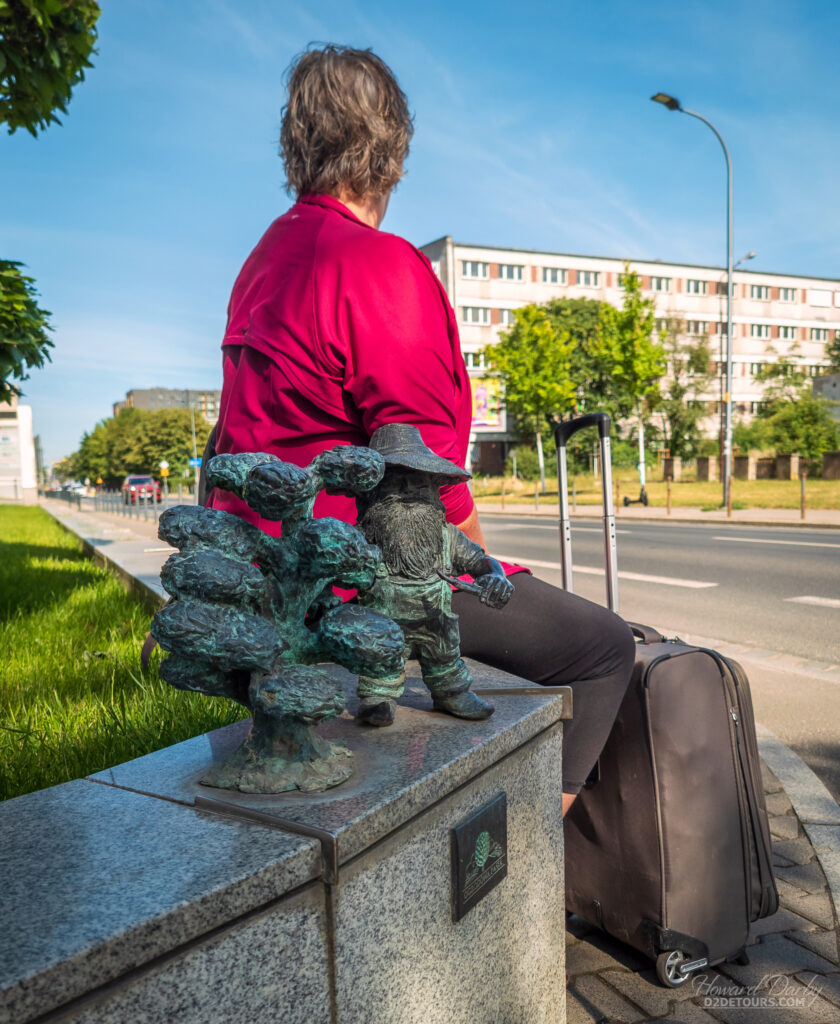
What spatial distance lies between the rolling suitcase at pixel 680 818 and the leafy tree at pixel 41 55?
15.2ft

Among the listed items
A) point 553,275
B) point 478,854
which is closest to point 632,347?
point 478,854

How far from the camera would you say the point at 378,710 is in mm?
1592

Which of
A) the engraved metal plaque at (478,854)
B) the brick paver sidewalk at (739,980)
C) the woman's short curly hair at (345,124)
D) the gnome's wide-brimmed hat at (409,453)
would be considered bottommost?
the brick paver sidewalk at (739,980)

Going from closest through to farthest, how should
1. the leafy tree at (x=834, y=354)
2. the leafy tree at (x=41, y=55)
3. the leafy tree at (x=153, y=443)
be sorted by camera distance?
the leafy tree at (x=41, y=55) < the leafy tree at (x=834, y=354) < the leafy tree at (x=153, y=443)

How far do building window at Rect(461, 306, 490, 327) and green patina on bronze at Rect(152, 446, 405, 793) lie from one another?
5398 cm

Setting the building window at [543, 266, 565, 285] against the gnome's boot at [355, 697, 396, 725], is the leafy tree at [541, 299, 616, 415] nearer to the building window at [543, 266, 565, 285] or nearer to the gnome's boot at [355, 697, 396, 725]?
the building window at [543, 266, 565, 285]

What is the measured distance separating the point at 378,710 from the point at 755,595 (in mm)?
7833

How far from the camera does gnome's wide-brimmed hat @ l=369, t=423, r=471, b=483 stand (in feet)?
4.81

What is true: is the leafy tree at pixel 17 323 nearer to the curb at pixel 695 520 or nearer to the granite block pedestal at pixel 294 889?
the granite block pedestal at pixel 294 889

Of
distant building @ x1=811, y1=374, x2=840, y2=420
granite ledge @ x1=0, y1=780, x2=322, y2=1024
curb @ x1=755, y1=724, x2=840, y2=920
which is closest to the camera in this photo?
granite ledge @ x1=0, y1=780, x2=322, y2=1024

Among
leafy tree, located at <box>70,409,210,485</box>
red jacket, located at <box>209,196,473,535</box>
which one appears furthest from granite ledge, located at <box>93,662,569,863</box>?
leafy tree, located at <box>70,409,210,485</box>

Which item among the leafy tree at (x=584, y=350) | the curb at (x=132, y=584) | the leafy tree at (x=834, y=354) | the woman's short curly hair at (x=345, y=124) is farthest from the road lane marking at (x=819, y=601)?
the leafy tree at (x=834, y=354)

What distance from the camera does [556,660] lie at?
1949 millimetres

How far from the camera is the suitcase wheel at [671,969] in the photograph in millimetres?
2148
